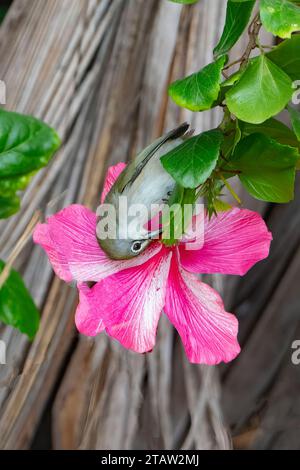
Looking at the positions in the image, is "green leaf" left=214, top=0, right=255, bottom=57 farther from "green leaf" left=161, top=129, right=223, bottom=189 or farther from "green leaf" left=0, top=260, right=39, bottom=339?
"green leaf" left=0, top=260, right=39, bottom=339

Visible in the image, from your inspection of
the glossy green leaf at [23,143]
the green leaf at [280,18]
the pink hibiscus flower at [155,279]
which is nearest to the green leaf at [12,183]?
the glossy green leaf at [23,143]

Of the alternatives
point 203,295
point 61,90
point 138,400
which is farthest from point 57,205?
point 203,295

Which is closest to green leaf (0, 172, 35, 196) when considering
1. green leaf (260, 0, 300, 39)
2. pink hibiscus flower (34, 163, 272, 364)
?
pink hibiscus flower (34, 163, 272, 364)

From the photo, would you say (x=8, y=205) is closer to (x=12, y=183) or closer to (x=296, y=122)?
(x=12, y=183)

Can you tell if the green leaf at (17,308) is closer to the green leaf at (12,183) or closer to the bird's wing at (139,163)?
the green leaf at (12,183)

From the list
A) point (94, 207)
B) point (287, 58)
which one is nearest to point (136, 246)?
point (287, 58)
